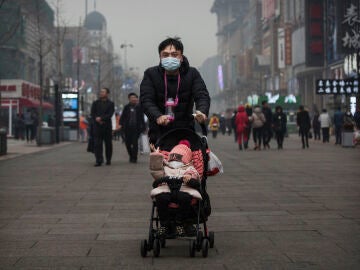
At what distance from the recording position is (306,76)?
8631 centimetres

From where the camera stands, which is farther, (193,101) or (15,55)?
(15,55)

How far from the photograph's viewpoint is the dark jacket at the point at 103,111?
1967cm

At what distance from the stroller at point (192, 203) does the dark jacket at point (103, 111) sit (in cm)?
1246

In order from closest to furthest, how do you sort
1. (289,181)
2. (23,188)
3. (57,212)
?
(57,212) < (23,188) < (289,181)

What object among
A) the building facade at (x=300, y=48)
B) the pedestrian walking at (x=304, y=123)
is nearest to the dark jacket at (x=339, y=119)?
the building facade at (x=300, y=48)

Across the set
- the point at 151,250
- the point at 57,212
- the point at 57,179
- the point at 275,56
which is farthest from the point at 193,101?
the point at 275,56

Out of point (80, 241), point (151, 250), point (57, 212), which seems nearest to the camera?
point (151, 250)

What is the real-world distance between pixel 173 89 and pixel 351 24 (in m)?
41.3

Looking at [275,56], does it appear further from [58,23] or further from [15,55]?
[58,23]

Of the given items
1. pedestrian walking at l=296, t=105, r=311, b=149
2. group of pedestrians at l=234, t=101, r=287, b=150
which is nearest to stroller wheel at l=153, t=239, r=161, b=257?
group of pedestrians at l=234, t=101, r=287, b=150

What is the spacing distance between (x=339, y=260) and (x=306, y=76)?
265 feet

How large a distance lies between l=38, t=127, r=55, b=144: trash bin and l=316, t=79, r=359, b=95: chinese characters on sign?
12968 millimetres

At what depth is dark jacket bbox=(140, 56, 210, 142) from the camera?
Answer: 292 inches

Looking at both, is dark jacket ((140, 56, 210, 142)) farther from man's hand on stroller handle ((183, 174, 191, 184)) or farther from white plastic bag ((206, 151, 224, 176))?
man's hand on stroller handle ((183, 174, 191, 184))
